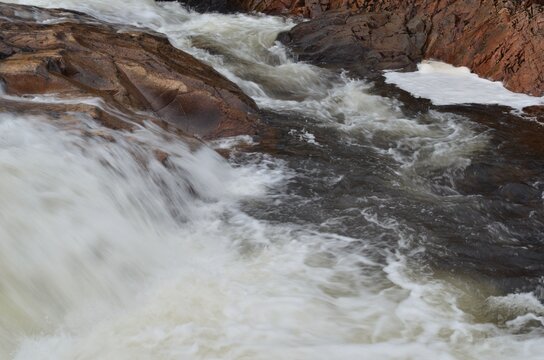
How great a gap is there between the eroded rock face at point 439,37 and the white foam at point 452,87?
0.22 m

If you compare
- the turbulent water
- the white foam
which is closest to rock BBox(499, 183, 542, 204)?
the turbulent water

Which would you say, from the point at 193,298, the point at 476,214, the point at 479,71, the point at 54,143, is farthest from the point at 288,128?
the point at 479,71

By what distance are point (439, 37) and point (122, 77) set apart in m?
7.31

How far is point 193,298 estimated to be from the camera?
455 centimetres

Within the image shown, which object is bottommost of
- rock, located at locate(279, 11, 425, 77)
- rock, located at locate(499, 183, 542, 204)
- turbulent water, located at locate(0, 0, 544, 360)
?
turbulent water, located at locate(0, 0, 544, 360)

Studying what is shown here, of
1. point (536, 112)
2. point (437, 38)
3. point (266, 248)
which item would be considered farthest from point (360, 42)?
point (266, 248)

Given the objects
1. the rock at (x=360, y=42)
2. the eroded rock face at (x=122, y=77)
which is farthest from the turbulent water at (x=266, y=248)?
the rock at (x=360, y=42)

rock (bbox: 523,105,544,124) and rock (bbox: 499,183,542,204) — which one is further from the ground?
rock (bbox: 523,105,544,124)

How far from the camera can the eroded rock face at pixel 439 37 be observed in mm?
10805

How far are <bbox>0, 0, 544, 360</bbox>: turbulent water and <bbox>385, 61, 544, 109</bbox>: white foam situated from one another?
2223mm

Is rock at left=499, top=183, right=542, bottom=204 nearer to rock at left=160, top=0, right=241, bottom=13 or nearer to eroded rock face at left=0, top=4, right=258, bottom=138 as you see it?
eroded rock face at left=0, top=4, right=258, bottom=138

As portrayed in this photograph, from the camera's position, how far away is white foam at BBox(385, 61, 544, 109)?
32.8 feet

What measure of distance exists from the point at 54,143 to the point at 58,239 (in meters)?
1.38

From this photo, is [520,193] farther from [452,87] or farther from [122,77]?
[122,77]
